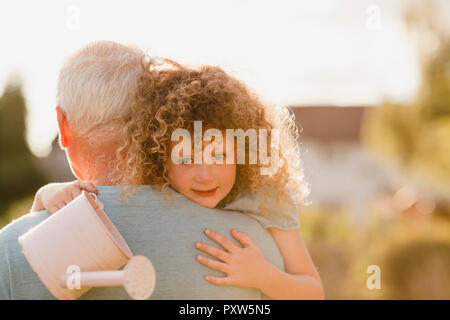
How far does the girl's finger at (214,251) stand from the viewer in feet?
5.51

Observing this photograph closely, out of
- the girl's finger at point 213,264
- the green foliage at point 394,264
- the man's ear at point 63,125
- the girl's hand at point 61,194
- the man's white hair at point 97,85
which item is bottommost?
the green foliage at point 394,264

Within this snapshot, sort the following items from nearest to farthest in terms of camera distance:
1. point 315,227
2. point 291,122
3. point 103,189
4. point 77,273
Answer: point 77,273
point 103,189
point 291,122
point 315,227

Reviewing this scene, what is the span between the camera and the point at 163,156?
6.31 ft

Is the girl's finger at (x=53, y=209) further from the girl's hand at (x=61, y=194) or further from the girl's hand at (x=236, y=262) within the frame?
the girl's hand at (x=236, y=262)

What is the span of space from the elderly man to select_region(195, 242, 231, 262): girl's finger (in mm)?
19

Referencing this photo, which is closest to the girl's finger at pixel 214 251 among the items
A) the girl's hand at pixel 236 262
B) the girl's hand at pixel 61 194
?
the girl's hand at pixel 236 262

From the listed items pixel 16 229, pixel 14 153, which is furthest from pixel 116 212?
pixel 14 153

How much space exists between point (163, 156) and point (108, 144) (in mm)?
177

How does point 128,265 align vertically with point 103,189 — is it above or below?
below

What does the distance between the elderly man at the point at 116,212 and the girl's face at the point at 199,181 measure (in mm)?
100

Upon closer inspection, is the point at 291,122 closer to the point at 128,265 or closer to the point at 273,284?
the point at 273,284

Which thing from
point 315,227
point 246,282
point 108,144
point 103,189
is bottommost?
point 315,227

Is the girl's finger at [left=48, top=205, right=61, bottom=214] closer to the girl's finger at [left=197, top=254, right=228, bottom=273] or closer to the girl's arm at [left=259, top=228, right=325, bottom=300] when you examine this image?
the girl's finger at [left=197, top=254, right=228, bottom=273]

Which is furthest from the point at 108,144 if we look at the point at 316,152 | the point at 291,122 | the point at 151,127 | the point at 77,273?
the point at 316,152
